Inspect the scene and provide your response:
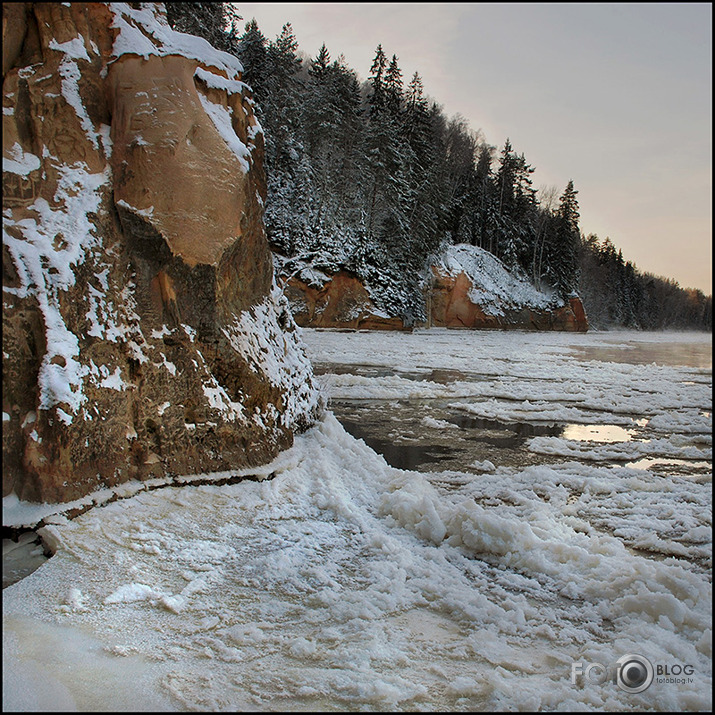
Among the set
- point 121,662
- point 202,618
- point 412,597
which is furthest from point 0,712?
point 412,597

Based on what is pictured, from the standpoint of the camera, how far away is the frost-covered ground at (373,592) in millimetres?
2344

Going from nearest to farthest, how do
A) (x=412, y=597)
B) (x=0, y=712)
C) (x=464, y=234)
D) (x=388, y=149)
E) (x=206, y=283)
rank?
(x=0, y=712) < (x=412, y=597) < (x=206, y=283) < (x=388, y=149) < (x=464, y=234)

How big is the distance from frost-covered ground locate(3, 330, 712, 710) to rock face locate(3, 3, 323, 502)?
0.55 m

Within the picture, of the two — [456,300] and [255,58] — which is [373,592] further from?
[456,300]

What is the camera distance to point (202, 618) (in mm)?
2910

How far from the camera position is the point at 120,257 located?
4816 mm

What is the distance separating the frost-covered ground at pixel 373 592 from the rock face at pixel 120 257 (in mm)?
552

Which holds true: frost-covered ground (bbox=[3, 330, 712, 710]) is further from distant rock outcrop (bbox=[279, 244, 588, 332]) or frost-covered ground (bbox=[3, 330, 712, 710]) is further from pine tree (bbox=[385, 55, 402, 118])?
pine tree (bbox=[385, 55, 402, 118])

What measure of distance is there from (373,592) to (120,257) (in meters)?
3.61

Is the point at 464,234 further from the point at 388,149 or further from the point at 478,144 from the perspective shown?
the point at 478,144

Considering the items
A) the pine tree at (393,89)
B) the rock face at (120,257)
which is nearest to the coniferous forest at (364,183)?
the pine tree at (393,89)

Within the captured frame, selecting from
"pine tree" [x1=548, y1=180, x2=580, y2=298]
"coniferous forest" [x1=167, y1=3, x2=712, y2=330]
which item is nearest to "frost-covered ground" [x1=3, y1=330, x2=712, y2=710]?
"coniferous forest" [x1=167, y1=3, x2=712, y2=330]

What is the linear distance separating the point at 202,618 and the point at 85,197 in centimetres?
364

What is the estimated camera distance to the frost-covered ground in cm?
234
